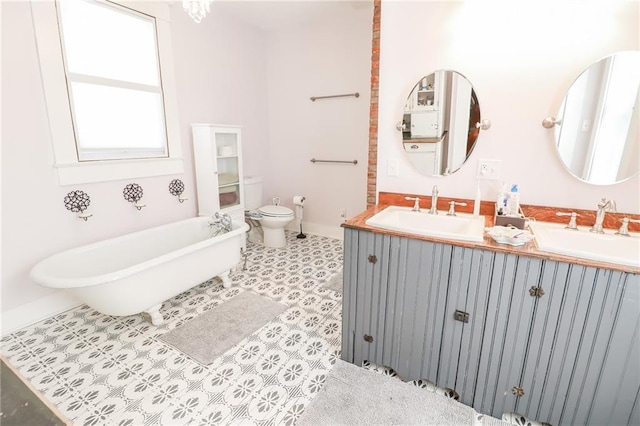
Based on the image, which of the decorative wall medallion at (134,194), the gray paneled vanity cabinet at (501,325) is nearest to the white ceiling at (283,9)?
the decorative wall medallion at (134,194)

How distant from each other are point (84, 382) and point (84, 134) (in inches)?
72.9

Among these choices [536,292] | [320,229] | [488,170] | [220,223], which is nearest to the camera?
[536,292]

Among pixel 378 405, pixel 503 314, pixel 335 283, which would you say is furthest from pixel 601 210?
pixel 335 283

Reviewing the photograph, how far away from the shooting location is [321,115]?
3.80 m

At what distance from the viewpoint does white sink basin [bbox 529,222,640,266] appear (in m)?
1.28

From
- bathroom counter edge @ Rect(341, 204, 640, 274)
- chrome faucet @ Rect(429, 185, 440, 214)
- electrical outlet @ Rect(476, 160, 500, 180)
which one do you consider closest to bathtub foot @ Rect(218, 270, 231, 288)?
bathroom counter edge @ Rect(341, 204, 640, 274)

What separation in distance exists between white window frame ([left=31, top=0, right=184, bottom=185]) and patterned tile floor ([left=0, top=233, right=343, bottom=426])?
1.15 m

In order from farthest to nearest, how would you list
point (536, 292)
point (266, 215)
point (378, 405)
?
point (266, 215) < point (378, 405) < point (536, 292)

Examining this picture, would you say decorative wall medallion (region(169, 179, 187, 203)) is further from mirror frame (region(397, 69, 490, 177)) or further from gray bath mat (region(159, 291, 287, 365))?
mirror frame (region(397, 69, 490, 177))

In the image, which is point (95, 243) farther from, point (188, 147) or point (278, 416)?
point (278, 416)

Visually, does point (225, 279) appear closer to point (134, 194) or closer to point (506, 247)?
point (134, 194)

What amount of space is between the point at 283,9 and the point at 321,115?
1.20 metres

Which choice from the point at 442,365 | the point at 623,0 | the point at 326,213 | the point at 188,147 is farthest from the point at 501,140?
the point at 188,147

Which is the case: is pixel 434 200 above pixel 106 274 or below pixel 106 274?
above
